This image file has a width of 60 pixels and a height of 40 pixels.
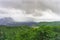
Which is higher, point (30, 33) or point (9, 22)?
point (9, 22)

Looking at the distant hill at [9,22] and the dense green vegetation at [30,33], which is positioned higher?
the distant hill at [9,22]

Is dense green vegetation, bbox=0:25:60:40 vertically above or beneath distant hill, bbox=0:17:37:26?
beneath

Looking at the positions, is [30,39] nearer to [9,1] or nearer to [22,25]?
[22,25]

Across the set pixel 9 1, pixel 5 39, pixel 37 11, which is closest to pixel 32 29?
pixel 37 11

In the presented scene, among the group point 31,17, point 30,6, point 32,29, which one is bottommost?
point 32,29

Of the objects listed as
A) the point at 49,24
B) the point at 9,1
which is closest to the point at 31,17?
the point at 49,24

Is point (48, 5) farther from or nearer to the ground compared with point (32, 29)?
farther from the ground
